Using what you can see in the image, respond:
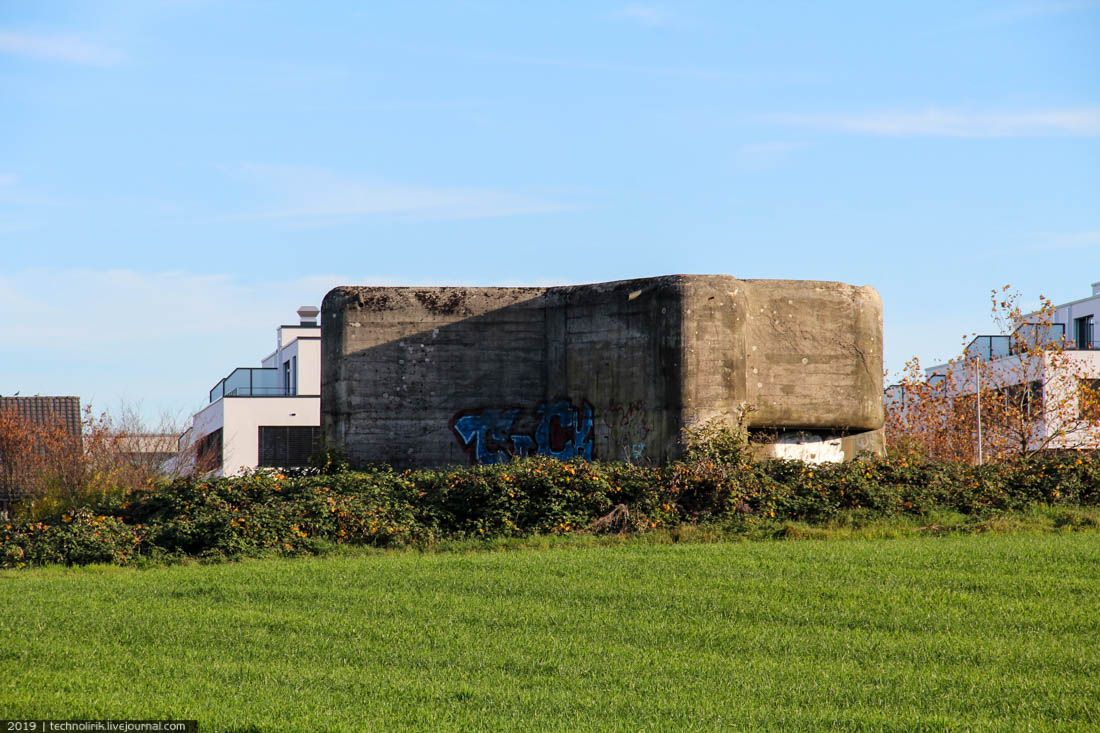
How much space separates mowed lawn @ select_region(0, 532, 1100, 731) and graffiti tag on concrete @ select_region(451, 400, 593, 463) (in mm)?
6337

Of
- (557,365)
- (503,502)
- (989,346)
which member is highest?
(989,346)

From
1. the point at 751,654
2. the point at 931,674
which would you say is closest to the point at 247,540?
the point at 751,654

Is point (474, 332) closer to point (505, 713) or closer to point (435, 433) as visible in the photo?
point (435, 433)

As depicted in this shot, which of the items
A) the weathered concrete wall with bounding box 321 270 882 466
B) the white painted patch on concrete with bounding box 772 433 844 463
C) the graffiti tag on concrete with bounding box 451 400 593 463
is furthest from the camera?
the graffiti tag on concrete with bounding box 451 400 593 463

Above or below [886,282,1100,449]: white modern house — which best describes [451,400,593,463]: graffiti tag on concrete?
below

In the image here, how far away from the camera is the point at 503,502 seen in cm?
1847

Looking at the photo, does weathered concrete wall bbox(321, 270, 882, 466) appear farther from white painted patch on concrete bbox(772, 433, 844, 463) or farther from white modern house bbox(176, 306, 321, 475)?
white modern house bbox(176, 306, 321, 475)

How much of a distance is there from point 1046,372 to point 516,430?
22.0 meters

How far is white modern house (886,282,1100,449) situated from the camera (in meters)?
35.3

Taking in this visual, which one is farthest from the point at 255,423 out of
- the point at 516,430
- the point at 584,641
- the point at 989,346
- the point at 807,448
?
the point at 584,641

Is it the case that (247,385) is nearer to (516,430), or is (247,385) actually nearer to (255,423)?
(255,423)

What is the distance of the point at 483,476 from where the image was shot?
1878cm

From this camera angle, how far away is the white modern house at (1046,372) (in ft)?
116

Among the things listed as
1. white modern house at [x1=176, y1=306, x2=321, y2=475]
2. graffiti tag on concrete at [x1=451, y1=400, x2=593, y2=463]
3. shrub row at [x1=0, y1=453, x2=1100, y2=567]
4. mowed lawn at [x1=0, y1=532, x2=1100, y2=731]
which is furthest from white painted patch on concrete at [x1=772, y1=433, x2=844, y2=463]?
white modern house at [x1=176, y1=306, x2=321, y2=475]
